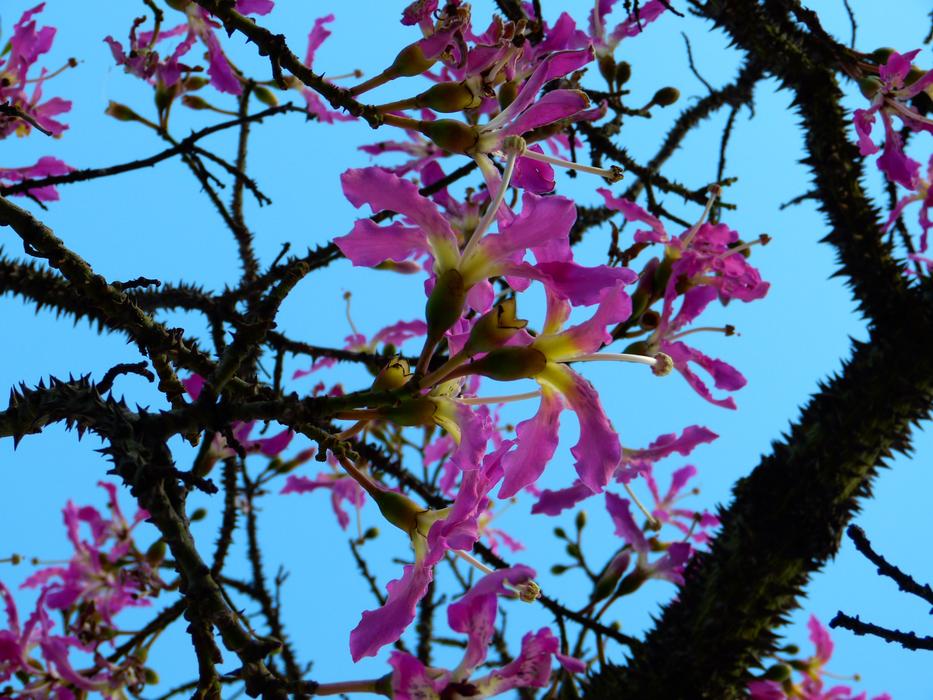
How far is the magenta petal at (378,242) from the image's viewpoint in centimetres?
117

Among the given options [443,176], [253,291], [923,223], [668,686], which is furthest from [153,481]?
[923,223]

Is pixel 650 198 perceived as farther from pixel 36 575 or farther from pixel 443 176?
pixel 36 575

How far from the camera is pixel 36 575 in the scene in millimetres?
3346

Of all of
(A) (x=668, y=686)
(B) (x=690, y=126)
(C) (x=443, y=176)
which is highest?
(B) (x=690, y=126)

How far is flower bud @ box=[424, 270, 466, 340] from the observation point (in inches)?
43.9

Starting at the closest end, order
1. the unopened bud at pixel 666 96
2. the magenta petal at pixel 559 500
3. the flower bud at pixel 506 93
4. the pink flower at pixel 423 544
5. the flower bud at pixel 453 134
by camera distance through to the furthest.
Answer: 1. the pink flower at pixel 423 544
2. the flower bud at pixel 453 134
3. the flower bud at pixel 506 93
4. the magenta petal at pixel 559 500
5. the unopened bud at pixel 666 96

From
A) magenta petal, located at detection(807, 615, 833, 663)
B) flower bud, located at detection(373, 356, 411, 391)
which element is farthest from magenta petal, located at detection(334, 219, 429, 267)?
magenta petal, located at detection(807, 615, 833, 663)

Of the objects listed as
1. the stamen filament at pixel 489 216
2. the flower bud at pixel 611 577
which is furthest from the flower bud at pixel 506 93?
the flower bud at pixel 611 577

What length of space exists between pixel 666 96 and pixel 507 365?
1.50m

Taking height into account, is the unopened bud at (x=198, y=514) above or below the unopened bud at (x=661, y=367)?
above

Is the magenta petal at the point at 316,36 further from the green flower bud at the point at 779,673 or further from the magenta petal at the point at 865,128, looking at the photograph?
the green flower bud at the point at 779,673

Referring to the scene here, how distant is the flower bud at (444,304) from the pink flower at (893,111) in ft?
4.51

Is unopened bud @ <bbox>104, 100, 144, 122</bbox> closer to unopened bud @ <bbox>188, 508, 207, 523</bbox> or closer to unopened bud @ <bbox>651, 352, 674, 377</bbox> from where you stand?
unopened bud @ <bbox>188, 508, 207, 523</bbox>

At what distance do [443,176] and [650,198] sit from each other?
641 mm
